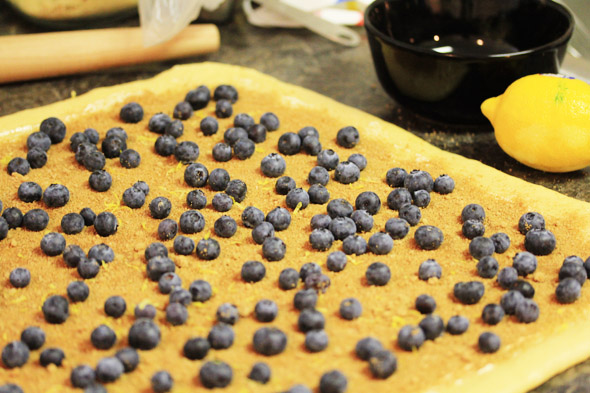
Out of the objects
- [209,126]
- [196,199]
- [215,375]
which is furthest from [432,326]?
[209,126]

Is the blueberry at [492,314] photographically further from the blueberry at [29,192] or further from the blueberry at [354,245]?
the blueberry at [29,192]

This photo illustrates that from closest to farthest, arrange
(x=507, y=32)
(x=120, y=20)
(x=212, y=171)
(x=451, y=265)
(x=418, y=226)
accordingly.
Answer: (x=451, y=265), (x=418, y=226), (x=212, y=171), (x=507, y=32), (x=120, y=20)

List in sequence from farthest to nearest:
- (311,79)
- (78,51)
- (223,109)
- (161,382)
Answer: (311,79) → (78,51) → (223,109) → (161,382)

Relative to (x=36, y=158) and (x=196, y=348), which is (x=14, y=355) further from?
(x=36, y=158)

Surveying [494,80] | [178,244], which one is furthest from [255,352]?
[494,80]

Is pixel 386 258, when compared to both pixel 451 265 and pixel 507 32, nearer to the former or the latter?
pixel 451 265
